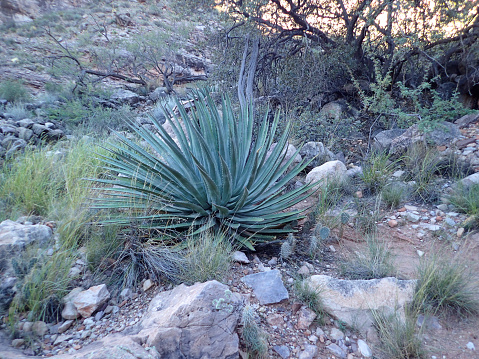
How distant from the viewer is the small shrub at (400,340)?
190cm

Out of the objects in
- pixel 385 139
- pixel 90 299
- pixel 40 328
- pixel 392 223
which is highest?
pixel 385 139

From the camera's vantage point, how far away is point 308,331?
7.08 ft

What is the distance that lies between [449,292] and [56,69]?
462 inches

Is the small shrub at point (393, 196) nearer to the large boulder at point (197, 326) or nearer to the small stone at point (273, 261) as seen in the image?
the small stone at point (273, 261)

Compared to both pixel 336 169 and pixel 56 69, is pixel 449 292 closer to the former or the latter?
pixel 336 169

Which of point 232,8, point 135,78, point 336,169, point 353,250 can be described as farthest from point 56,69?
point 353,250

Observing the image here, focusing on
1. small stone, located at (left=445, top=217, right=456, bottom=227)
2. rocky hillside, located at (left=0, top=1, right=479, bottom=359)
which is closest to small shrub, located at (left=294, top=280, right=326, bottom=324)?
rocky hillside, located at (left=0, top=1, right=479, bottom=359)

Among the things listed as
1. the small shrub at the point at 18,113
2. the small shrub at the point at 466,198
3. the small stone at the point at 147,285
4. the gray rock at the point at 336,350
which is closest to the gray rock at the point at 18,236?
the small stone at the point at 147,285

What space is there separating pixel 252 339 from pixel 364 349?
72cm

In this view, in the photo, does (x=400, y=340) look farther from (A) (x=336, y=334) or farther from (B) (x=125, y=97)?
(B) (x=125, y=97)

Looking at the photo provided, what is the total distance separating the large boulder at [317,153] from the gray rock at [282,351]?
3513mm

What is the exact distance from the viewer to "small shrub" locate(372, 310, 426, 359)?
190cm

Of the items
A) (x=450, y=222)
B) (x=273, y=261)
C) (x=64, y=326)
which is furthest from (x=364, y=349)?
(x=450, y=222)

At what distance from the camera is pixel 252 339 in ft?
6.08
